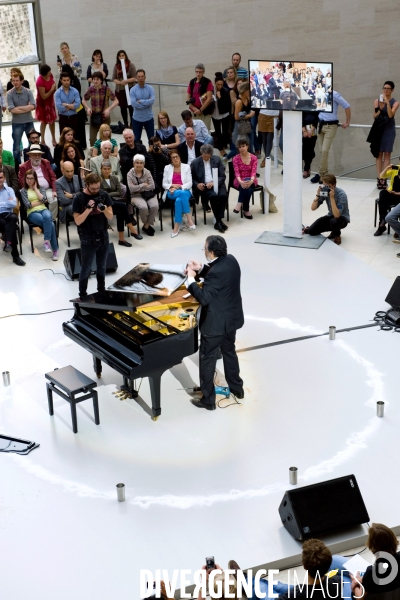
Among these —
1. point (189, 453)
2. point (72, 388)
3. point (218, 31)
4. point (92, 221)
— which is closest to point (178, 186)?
point (92, 221)

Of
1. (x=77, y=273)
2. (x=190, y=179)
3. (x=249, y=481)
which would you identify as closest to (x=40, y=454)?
(x=249, y=481)

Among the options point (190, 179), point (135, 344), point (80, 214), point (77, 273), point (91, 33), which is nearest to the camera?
point (135, 344)

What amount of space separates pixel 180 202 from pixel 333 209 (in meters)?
1.94

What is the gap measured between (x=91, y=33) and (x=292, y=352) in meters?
9.71

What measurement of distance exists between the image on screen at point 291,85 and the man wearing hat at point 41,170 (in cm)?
269

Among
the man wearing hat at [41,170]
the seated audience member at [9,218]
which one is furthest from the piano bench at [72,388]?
the man wearing hat at [41,170]

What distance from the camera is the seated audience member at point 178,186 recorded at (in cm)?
1073

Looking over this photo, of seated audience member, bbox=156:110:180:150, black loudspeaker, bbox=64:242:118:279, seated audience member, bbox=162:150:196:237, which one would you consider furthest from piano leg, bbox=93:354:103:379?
seated audience member, bbox=156:110:180:150

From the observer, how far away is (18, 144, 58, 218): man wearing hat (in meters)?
10.4

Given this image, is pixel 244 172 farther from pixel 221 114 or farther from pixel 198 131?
pixel 221 114

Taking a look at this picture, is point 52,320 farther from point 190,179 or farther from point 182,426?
point 190,179

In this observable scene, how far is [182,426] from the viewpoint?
22.1 feet

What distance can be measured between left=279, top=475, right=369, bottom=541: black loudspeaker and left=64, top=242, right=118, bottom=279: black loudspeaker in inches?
181

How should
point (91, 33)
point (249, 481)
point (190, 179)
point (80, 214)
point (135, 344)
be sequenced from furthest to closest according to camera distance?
point (91, 33) < point (190, 179) < point (80, 214) < point (135, 344) < point (249, 481)
